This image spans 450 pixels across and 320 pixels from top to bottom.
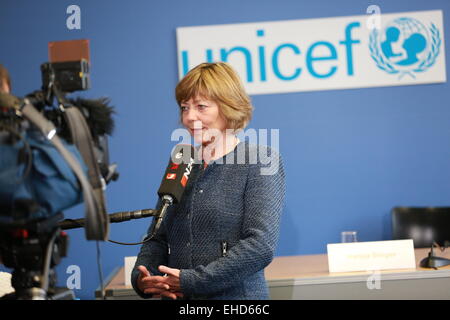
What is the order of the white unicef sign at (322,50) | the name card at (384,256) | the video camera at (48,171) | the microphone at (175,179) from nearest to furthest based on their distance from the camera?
the video camera at (48,171) < the microphone at (175,179) < the name card at (384,256) < the white unicef sign at (322,50)

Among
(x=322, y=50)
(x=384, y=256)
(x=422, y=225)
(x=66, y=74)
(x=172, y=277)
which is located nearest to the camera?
(x=66, y=74)

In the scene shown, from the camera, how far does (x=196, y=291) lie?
5.47 feet

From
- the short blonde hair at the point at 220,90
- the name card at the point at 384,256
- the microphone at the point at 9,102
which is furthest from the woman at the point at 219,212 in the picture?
the name card at the point at 384,256

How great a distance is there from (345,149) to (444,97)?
2.47ft

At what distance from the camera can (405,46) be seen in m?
3.79

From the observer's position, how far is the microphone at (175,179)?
165 centimetres

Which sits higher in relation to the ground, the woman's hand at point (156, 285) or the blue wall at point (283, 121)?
the blue wall at point (283, 121)

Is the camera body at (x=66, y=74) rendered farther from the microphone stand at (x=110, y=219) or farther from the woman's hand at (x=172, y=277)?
the woman's hand at (x=172, y=277)

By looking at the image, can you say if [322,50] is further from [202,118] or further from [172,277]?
[172,277]

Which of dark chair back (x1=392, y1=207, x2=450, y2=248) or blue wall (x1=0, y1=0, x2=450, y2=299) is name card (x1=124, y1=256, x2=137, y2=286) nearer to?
blue wall (x1=0, y1=0, x2=450, y2=299)

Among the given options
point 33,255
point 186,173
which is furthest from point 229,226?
point 33,255

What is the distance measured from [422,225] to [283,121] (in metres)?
1.10

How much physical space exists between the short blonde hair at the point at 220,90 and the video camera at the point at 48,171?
547mm
